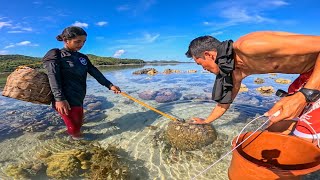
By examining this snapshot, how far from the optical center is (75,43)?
569 centimetres

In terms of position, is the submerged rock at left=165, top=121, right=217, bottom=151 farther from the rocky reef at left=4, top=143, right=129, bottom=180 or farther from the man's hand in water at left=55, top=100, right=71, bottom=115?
the man's hand in water at left=55, top=100, right=71, bottom=115

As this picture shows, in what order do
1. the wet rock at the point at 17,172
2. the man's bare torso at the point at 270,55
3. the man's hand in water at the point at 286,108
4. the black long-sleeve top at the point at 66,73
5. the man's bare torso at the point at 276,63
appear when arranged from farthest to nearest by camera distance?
the black long-sleeve top at the point at 66,73
the wet rock at the point at 17,172
the man's bare torso at the point at 276,63
the man's bare torso at the point at 270,55
the man's hand in water at the point at 286,108

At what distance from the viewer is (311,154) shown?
10.6 ft

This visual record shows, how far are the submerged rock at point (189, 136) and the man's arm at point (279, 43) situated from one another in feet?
9.13

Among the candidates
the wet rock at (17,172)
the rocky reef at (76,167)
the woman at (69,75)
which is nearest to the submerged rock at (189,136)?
the rocky reef at (76,167)

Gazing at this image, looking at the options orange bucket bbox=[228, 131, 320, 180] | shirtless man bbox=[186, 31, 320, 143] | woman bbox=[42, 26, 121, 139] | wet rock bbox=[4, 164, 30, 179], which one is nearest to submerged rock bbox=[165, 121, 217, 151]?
shirtless man bbox=[186, 31, 320, 143]


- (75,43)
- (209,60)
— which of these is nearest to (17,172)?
(75,43)

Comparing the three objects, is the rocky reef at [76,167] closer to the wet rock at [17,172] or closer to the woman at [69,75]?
the wet rock at [17,172]

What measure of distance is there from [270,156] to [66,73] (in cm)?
449

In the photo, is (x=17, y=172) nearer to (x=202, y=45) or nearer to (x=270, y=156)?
(x=202, y=45)

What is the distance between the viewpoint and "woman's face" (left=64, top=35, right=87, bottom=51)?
5.64 m

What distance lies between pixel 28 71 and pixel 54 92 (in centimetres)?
77

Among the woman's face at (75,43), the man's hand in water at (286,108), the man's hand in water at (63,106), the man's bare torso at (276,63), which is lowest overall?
the man's hand in water at (63,106)

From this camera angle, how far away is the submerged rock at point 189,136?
18.0 feet
